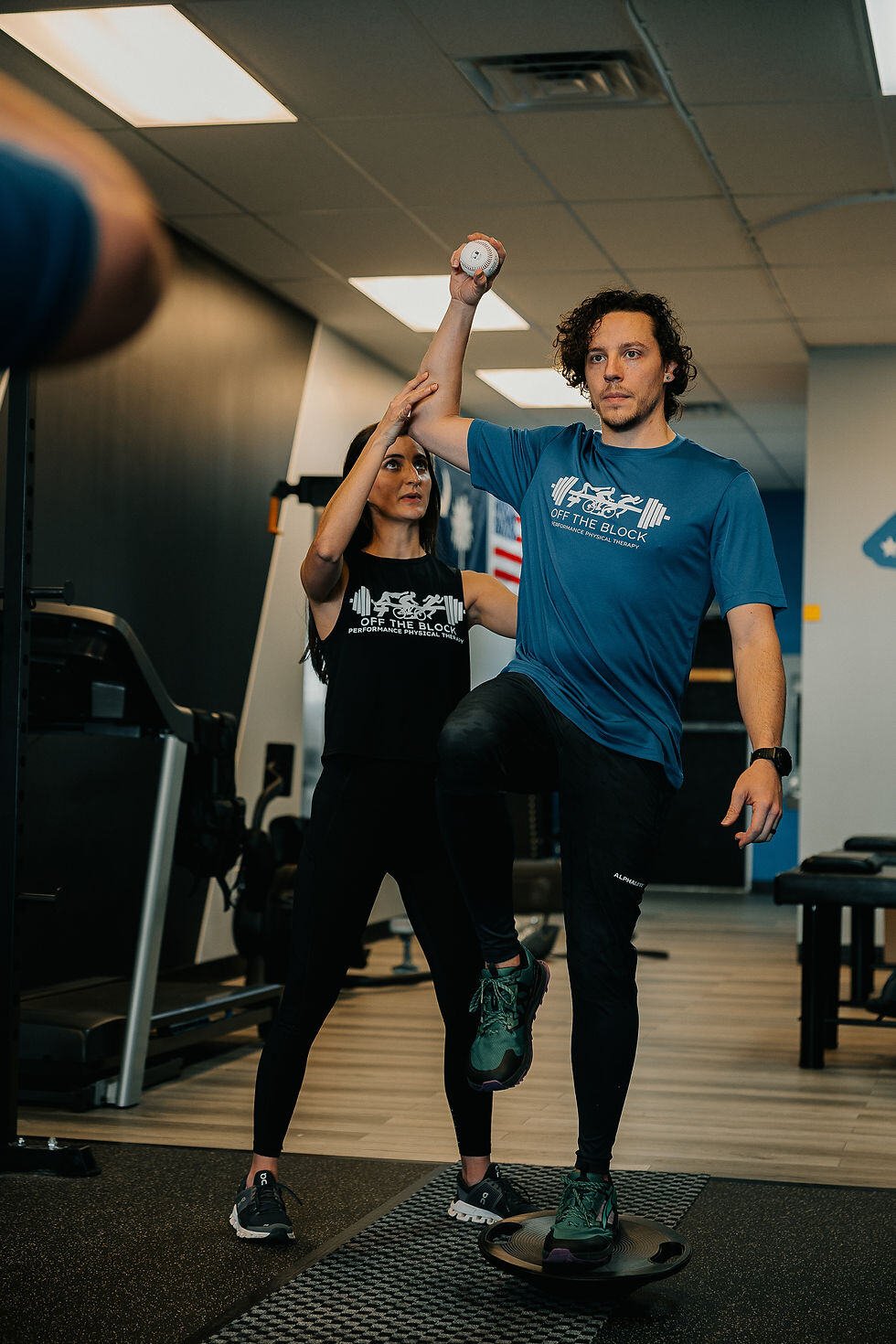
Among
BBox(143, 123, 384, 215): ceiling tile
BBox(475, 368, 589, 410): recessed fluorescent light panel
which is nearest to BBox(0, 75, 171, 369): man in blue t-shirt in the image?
BBox(143, 123, 384, 215): ceiling tile

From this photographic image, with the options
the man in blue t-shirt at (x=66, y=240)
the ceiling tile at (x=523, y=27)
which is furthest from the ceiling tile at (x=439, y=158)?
the man in blue t-shirt at (x=66, y=240)

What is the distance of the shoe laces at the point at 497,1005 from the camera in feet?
7.08

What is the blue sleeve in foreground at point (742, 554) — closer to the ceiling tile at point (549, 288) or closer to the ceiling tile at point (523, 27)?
the ceiling tile at point (523, 27)

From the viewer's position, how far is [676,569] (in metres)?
2.25

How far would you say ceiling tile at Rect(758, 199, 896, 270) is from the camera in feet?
17.8

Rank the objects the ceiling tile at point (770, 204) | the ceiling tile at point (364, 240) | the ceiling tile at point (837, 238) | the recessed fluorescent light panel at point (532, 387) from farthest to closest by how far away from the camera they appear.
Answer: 1. the recessed fluorescent light panel at point (532, 387)
2. the ceiling tile at point (364, 240)
3. the ceiling tile at point (837, 238)
4. the ceiling tile at point (770, 204)

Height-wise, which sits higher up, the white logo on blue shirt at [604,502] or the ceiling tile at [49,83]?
the ceiling tile at [49,83]

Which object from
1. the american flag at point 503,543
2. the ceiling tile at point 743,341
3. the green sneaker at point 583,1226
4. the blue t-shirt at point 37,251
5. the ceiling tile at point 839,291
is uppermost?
the ceiling tile at point 743,341

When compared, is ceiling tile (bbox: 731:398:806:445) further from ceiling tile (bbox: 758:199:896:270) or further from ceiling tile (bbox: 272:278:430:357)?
ceiling tile (bbox: 758:199:896:270)

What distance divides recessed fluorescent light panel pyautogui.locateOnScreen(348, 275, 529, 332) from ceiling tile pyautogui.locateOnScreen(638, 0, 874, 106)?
2.23 metres

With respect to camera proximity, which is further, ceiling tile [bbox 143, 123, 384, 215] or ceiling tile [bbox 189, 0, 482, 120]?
ceiling tile [bbox 143, 123, 384, 215]

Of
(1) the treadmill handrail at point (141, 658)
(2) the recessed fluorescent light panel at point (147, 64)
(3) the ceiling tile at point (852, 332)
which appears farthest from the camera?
(3) the ceiling tile at point (852, 332)

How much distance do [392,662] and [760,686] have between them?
0.76 metres

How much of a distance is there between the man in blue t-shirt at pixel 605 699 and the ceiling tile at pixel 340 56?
6.63 ft
